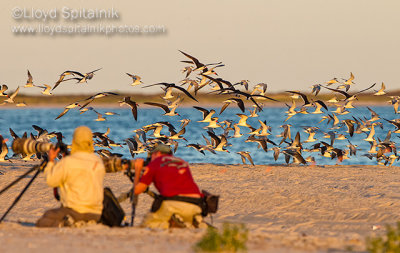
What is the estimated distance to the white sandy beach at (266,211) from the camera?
794 centimetres

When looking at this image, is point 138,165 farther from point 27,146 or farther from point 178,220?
point 27,146

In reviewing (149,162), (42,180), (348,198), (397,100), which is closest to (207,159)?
(397,100)

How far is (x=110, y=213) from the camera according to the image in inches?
364

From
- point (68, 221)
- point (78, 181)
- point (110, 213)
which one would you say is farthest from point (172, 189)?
point (68, 221)

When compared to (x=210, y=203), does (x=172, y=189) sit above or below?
above

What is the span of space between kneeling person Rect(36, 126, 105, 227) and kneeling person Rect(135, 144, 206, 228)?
0.49m

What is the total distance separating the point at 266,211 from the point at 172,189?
4.52 m

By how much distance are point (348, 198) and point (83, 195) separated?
259 inches

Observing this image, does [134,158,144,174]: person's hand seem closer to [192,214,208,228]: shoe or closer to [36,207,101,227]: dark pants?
[36,207,101,227]: dark pants

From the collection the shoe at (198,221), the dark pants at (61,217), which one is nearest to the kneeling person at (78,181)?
the dark pants at (61,217)

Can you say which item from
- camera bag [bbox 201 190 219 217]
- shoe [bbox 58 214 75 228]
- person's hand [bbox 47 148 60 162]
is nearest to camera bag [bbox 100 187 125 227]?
shoe [bbox 58 214 75 228]

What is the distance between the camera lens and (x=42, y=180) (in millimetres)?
16703

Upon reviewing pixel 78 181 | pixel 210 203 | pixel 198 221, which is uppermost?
pixel 78 181

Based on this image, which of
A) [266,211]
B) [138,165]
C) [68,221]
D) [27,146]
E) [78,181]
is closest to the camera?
[78,181]
